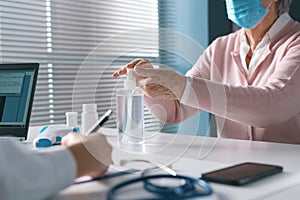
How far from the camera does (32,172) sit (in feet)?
1.42

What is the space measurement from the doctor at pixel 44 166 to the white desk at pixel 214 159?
0.11 ft

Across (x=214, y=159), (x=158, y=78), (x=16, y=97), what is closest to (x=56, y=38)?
(x=16, y=97)

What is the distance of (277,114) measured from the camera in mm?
1043

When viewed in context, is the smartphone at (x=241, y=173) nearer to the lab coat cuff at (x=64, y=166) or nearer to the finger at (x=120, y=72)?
the lab coat cuff at (x=64, y=166)

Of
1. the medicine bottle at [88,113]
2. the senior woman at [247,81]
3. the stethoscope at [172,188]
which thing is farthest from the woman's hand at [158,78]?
the stethoscope at [172,188]

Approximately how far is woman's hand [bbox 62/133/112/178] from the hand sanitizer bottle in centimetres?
37

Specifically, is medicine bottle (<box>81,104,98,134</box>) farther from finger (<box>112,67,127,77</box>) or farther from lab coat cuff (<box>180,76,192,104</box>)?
lab coat cuff (<box>180,76,192,104</box>)

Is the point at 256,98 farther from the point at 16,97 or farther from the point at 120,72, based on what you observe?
the point at 16,97

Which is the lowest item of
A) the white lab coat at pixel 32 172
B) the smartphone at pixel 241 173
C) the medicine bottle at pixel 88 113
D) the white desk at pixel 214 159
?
the white desk at pixel 214 159

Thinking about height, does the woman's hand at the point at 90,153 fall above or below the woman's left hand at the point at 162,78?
below

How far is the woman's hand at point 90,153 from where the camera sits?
0.50 meters

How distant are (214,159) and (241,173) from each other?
17cm

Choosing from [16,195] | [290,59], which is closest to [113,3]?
[290,59]

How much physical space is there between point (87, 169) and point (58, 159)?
6 cm
